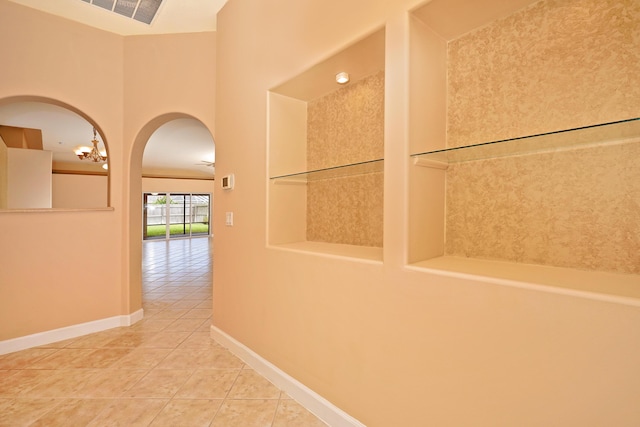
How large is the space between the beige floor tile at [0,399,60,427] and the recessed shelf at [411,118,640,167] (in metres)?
2.67

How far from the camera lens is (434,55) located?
147cm

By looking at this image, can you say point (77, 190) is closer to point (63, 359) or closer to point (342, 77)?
point (63, 359)

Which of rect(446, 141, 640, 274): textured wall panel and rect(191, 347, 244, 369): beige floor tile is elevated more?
rect(446, 141, 640, 274): textured wall panel

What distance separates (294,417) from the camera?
1773mm

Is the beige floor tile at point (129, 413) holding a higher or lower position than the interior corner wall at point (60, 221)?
lower

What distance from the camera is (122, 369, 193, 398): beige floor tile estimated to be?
2.00 meters

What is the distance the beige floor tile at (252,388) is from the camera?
199 centimetres

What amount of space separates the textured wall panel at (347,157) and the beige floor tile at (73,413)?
1.76 metres

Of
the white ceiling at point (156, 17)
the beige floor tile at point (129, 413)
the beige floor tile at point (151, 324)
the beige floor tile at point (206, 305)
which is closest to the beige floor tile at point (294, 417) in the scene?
the beige floor tile at point (129, 413)

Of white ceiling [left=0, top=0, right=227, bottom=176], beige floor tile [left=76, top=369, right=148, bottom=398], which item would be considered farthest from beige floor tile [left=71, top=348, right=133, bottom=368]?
white ceiling [left=0, top=0, right=227, bottom=176]

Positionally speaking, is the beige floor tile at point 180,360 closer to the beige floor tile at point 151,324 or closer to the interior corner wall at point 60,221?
the beige floor tile at point 151,324

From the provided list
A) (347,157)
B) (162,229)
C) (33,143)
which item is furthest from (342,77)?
(162,229)

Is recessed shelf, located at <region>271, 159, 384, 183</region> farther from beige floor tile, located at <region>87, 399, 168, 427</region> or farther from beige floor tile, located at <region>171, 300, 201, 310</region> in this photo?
beige floor tile, located at <region>171, 300, 201, 310</region>

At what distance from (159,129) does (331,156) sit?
5.40 metres
